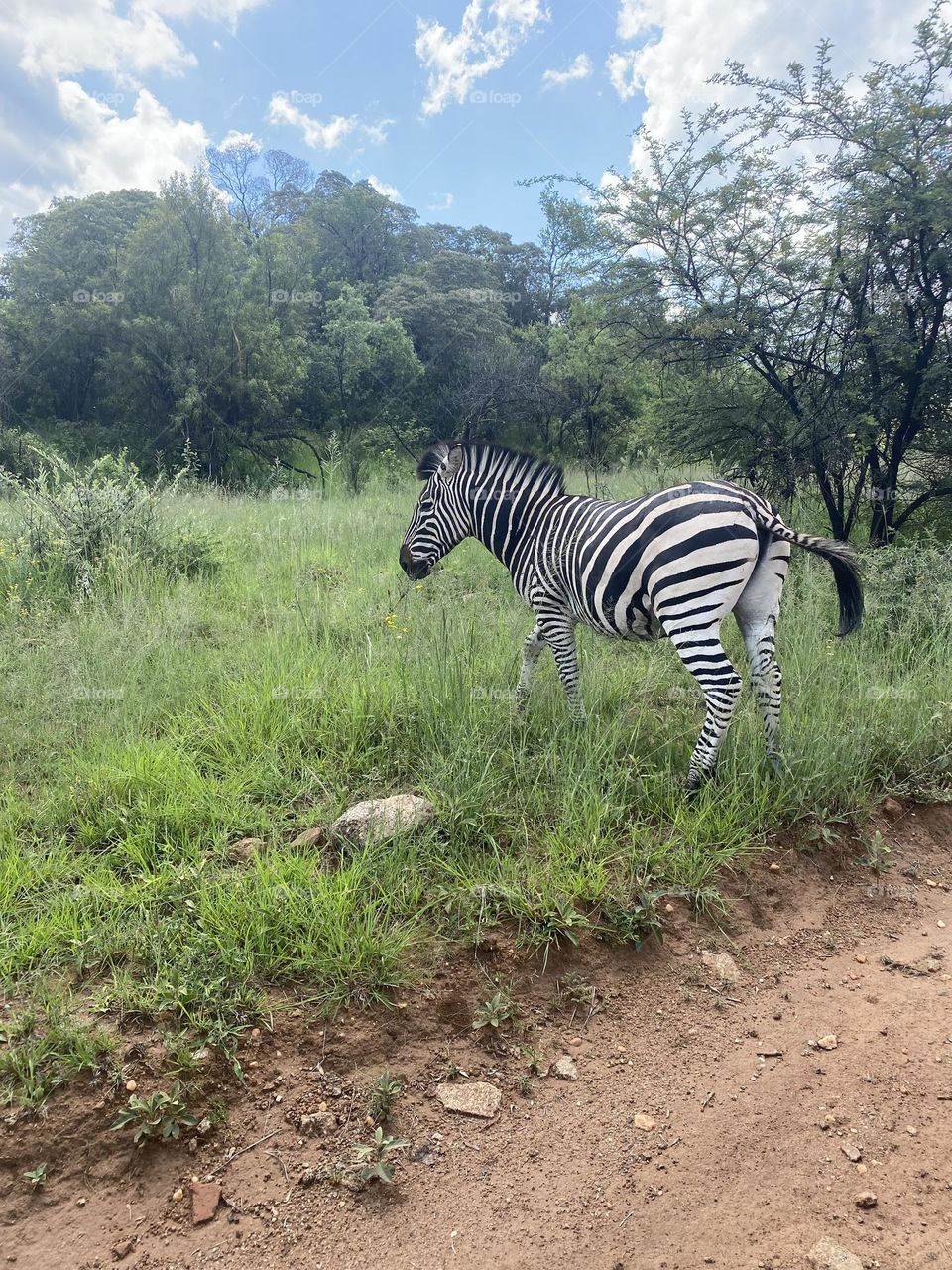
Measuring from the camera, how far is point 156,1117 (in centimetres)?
205

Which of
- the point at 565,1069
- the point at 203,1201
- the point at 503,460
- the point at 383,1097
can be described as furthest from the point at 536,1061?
the point at 503,460

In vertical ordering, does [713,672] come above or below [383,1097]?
above

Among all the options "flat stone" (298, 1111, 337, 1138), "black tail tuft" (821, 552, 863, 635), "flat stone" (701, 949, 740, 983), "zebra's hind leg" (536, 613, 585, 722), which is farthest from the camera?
"zebra's hind leg" (536, 613, 585, 722)

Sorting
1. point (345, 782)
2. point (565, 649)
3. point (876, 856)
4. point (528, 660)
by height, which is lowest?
point (345, 782)

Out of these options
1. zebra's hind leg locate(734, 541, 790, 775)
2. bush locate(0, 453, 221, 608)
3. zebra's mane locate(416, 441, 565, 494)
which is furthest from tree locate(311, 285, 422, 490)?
zebra's hind leg locate(734, 541, 790, 775)

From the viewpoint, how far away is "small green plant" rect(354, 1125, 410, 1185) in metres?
1.95

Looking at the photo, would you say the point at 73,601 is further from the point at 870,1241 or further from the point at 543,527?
the point at 870,1241

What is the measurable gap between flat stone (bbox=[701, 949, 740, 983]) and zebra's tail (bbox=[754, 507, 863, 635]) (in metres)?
2.11

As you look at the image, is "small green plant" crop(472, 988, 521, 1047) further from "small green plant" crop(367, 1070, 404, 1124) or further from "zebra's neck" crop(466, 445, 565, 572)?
"zebra's neck" crop(466, 445, 565, 572)

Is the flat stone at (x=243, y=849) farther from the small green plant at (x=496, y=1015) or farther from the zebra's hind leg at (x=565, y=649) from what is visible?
the zebra's hind leg at (x=565, y=649)

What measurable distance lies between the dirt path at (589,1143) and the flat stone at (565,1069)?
0.02 meters

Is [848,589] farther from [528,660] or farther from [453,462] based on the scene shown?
[453,462]

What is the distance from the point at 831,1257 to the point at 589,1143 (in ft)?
2.24

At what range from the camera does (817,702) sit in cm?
412
